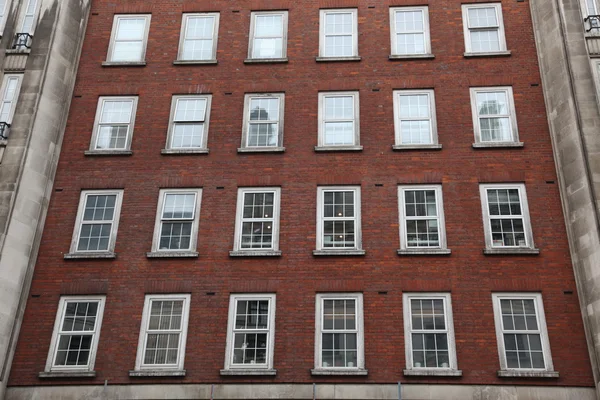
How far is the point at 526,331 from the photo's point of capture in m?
19.8

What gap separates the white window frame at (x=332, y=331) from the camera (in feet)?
64.3

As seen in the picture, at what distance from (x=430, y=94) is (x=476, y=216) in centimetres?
515

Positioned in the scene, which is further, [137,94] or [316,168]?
[137,94]

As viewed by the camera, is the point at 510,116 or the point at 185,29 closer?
the point at 510,116

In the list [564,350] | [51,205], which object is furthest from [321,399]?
[51,205]

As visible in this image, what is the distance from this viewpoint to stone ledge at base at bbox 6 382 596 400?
61.8ft

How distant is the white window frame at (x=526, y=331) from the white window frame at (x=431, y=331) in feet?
4.53

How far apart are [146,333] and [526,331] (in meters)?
12.0

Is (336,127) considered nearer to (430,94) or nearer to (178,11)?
(430,94)

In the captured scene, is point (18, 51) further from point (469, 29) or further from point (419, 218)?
point (469, 29)

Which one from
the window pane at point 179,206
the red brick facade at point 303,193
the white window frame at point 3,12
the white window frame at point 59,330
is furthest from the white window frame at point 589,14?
the white window frame at point 3,12

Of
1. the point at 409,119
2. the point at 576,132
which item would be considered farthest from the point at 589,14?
the point at 409,119

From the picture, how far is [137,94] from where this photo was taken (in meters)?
24.6

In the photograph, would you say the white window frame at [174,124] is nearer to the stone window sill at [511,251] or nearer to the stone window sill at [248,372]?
the stone window sill at [248,372]
